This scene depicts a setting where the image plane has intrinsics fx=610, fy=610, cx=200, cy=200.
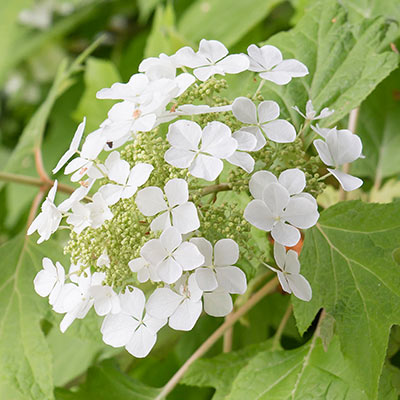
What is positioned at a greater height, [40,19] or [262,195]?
[262,195]

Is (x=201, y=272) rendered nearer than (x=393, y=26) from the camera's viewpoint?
Yes

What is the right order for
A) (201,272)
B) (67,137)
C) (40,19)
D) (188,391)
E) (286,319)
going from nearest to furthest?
(201,272)
(286,319)
(188,391)
(67,137)
(40,19)

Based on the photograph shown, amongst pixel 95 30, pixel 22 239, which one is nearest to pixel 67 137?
pixel 95 30

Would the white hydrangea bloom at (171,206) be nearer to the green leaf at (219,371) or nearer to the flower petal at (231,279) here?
the flower petal at (231,279)

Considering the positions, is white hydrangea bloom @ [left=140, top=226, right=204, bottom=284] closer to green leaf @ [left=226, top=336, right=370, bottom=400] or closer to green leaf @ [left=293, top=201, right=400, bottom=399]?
green leaf @ [left=293, top=201, right=400, bottom=399]

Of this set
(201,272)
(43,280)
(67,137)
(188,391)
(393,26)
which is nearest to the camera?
(201,272)

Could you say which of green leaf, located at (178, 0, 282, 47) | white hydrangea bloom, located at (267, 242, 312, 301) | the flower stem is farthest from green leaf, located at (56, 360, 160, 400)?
green leaf, located at (178, 0, 282, 47)

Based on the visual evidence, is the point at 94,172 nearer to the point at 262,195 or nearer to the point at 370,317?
the point at 262,195

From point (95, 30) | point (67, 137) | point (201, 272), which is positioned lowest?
point (67, 137)
